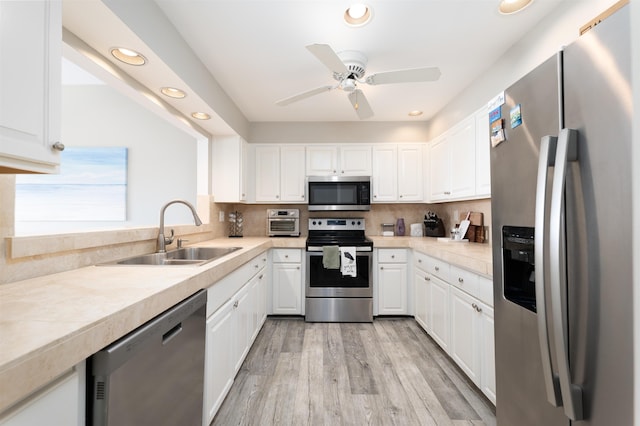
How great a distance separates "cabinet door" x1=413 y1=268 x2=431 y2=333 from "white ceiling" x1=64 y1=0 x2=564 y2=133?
1834mm

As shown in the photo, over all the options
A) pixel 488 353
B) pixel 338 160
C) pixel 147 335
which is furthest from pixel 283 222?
pixel 147 335

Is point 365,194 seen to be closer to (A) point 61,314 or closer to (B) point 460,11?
(B) point 460,11

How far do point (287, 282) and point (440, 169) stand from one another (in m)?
2.11

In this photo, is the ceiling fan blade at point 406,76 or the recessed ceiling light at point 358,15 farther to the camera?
the ceiling fan blade at point 406,76

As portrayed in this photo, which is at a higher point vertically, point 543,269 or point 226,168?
point 226,168

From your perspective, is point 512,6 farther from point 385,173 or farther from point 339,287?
point 339,287

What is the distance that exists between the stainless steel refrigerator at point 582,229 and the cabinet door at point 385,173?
2.49m

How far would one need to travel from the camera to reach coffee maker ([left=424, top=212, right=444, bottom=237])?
11.1 feet

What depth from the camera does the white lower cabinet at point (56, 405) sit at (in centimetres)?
56

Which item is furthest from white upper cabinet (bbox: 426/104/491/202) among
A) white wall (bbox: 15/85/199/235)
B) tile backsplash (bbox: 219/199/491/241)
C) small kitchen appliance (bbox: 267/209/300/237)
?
white wall (bbox: 15/85/199/235)

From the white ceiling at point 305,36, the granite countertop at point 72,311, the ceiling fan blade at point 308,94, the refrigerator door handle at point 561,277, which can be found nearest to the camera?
the granite countertop at point 72,311

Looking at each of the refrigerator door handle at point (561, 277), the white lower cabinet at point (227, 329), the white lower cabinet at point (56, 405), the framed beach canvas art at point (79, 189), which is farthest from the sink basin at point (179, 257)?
the framed beach canvas art at point (79, 189)

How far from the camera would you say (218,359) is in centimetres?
160

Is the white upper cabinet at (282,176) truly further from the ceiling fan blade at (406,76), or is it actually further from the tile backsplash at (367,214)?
the ceiling fan blade at (406,76)
